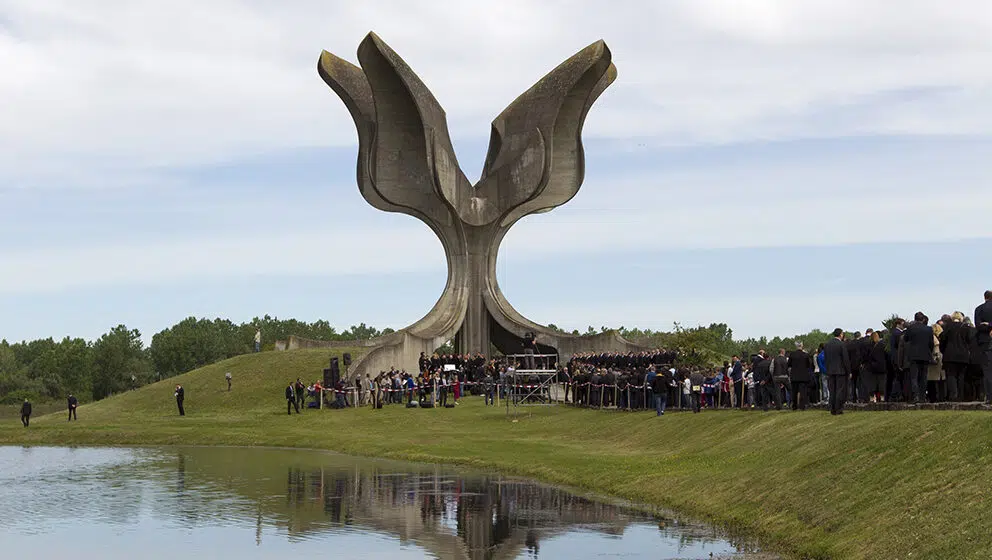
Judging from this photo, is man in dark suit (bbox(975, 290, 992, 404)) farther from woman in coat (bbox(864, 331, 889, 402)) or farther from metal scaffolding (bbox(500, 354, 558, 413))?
metal scaffolding (bbox(500, 354, 558, 413))

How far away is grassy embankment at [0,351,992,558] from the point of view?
44.6 ft

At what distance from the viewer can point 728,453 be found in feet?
68.9

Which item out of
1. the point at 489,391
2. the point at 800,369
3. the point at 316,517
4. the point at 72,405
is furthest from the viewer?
the point at 72,405

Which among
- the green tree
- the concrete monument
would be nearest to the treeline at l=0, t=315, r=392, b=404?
the green tree

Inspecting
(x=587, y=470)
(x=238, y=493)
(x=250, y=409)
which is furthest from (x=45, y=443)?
(x=587, y=470)

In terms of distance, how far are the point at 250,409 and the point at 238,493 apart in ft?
69.6

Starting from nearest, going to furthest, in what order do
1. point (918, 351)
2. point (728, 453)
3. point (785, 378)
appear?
point (918, 351)
point (728, 453)
point (785, 378)

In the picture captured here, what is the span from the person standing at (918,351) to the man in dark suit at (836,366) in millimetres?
1015

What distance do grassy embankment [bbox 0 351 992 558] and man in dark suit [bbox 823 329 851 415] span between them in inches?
19.1

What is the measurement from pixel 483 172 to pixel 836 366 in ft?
120

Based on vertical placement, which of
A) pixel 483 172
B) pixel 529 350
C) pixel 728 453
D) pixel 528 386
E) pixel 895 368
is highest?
pixel 483 172

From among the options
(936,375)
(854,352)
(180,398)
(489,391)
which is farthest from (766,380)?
(180,398)

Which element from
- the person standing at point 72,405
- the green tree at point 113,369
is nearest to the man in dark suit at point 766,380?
the person standing at point 72,405

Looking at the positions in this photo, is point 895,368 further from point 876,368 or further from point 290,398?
point 290,398
